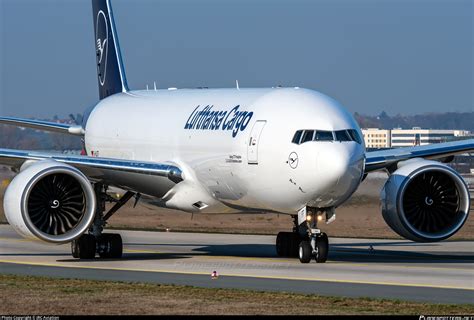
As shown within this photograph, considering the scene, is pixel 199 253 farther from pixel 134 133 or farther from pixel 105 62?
pixel 105 62

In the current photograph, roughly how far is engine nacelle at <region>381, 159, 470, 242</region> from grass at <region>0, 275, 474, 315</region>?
28.0 feet

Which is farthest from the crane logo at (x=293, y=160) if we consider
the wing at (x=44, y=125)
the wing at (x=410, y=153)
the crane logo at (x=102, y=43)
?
the crane logo at (x=102, y=43)

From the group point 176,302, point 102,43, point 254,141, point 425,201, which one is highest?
point 102,43

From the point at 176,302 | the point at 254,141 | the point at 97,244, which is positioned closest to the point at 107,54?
the point at 97,244

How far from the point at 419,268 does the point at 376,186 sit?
63.7 feet

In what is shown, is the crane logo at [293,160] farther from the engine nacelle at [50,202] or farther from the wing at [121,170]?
the wing at [121,170]

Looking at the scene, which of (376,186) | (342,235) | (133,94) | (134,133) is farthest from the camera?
(376,186)

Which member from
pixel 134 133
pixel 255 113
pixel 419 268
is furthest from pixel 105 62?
pixel 419 268

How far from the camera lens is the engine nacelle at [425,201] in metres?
29.3

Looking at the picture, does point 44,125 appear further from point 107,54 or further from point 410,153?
point 410,153

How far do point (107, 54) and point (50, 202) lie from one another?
14.1 metres

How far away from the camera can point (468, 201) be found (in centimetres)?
2956

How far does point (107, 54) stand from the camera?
42.1m

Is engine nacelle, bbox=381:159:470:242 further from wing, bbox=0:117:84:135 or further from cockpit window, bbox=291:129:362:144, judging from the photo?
wing, bbox=0:117:84:135
